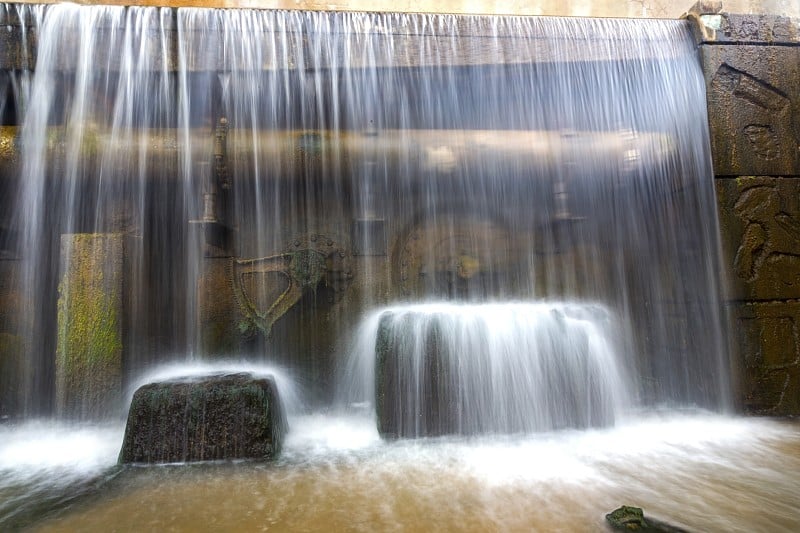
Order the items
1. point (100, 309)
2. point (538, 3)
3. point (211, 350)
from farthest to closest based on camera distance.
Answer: point (538, 3) < point (211, 350) < point (100, 309)

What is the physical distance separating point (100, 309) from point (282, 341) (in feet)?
5.60

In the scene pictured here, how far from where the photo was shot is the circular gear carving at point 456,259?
5.19 meters

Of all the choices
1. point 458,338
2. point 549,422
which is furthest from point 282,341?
point 549,422

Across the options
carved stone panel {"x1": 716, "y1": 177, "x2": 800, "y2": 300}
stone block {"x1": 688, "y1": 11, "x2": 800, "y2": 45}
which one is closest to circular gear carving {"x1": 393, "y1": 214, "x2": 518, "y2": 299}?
carved stone panel {"x1": 716, "y1": 177, "x2": 800, "y2": 300}

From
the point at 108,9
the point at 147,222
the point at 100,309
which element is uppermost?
the point at 108,9

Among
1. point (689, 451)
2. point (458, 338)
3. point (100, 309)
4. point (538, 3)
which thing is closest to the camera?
point (689, 451)

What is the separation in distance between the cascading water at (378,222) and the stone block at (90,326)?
0.07 ft

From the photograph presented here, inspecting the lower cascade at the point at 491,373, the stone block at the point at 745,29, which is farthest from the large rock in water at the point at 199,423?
the stone block at the point at 745,29

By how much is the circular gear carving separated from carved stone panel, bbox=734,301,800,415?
233cm

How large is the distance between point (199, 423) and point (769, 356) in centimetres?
511

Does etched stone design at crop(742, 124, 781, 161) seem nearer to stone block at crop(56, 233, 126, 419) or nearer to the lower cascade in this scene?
the lower cascade

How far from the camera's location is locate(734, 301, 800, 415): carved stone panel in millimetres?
4250

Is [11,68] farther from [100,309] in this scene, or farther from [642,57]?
[642,57]

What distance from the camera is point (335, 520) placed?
2.24 metres
